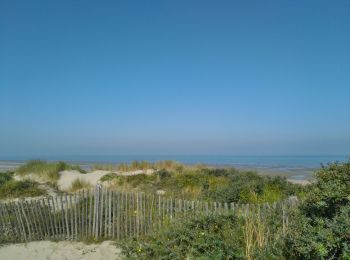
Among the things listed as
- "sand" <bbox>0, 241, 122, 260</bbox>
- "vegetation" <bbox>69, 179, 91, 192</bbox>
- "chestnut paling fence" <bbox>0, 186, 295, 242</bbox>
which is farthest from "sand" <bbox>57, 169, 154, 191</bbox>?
"sand" <bbox>0, 241, 122, 260</bbox>

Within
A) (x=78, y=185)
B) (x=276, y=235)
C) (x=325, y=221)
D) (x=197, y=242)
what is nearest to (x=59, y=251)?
(x=197, y=242)

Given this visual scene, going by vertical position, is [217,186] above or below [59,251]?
above

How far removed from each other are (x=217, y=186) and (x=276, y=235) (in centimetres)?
834

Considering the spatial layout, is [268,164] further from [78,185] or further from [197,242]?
[197,242]

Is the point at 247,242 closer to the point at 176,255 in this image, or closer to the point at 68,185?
the point at 176,255

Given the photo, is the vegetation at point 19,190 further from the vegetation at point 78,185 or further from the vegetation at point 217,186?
the vegetation at point 217,186

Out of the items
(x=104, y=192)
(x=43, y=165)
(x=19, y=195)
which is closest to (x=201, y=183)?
(x=104, y=192)

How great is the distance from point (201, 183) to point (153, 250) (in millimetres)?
9454

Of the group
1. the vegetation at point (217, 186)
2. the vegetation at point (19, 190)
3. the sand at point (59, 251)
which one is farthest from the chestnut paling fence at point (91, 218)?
the vegetation at point (19, 190)

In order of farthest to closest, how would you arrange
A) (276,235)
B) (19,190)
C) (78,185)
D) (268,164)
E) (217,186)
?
(268,164) < (78,185) < (19,190) < (217,186) < (276,235)

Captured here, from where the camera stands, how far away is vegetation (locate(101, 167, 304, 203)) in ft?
39.8

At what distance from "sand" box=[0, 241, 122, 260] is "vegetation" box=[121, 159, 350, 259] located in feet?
4.13

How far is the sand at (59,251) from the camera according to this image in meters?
8.50

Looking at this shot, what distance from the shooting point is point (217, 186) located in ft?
49.5
